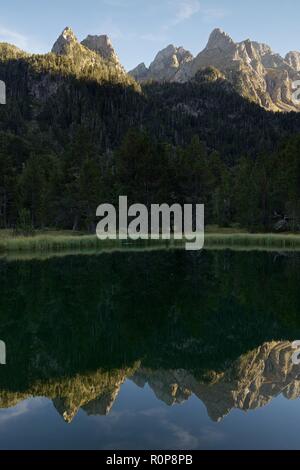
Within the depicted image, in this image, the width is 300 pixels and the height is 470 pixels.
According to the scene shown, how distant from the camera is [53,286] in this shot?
29.0 m

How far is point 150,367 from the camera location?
13188 mm

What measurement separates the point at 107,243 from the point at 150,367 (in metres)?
47.2

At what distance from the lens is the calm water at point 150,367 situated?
8930mm

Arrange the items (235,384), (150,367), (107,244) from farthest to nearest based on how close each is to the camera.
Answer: (107,244)
(150,367)
(235,384)

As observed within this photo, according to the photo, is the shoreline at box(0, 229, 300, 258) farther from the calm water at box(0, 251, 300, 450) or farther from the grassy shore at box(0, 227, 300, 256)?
the calm water at box(0, 251, 300, 450)

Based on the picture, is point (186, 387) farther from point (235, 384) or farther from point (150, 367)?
point (150, 367)

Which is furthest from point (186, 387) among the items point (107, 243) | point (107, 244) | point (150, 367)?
point (107, 243)

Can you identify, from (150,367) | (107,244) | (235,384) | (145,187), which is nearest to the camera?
(235,384)

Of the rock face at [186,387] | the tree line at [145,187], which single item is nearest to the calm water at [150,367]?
the rock face at [186,387]

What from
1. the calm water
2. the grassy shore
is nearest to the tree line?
the grassy shore

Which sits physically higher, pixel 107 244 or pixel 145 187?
pixel 145 187

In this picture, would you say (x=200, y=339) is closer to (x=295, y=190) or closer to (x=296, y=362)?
(x=296, y=362)
